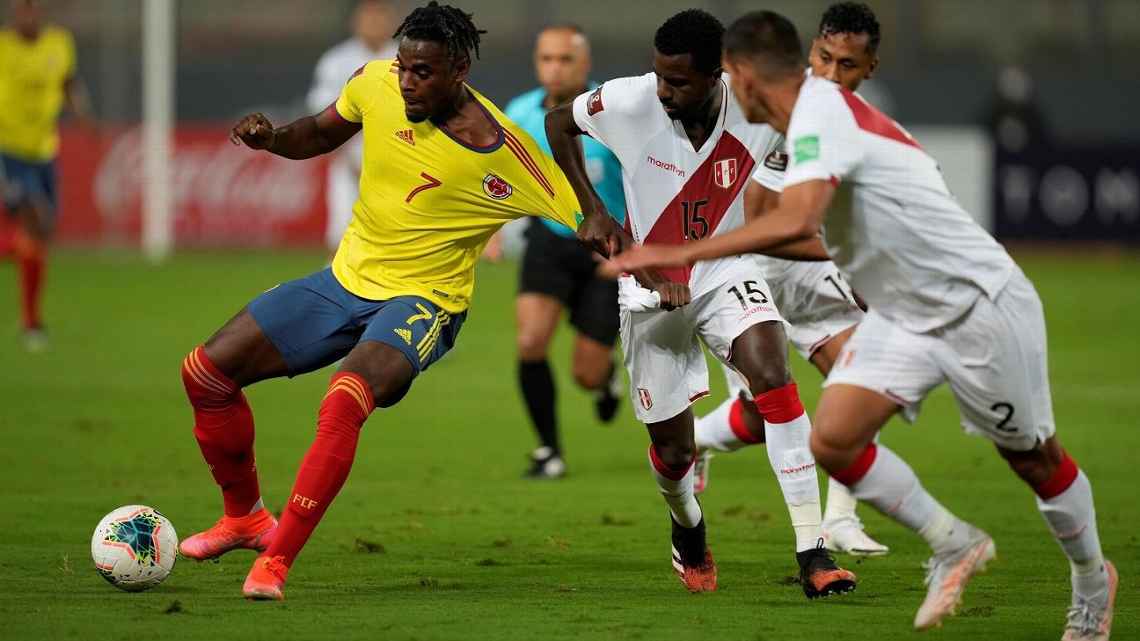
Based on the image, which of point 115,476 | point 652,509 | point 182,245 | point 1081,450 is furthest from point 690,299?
point 182,245

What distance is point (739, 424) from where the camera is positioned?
341 inches

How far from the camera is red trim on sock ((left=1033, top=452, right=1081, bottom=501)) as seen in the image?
19.7ft

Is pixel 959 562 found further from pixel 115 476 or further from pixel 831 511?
pixel 115 476

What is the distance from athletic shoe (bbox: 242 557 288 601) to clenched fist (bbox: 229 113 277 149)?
172 cm

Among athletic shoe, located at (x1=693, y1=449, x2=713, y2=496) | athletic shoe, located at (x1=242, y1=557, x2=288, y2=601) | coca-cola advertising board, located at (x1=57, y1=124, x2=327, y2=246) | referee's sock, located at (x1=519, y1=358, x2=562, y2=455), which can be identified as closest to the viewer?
athletic shoe, located at (x1=242, y1=557, x2=288, y2=601)

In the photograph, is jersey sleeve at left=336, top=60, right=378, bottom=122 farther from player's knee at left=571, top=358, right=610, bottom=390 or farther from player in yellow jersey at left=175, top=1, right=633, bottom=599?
player's knee at left=571, top=358, right=610, bottom=390

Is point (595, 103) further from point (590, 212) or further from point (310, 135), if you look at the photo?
point (310, 135)

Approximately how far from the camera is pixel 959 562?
19.3 ft

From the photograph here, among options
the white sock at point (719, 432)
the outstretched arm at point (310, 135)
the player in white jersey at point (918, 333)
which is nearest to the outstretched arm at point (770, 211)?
the player in white jersey at point (918, 333)

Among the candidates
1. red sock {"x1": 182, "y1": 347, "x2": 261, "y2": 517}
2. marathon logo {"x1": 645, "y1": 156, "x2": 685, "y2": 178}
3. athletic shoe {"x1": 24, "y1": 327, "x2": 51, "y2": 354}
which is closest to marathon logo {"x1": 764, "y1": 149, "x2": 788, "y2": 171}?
marathon logo {"x1": 645, "y1": 156, "x2": 685, "y2": 178}

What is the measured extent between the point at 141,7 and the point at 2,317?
11545mm

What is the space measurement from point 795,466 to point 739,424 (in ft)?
5.53

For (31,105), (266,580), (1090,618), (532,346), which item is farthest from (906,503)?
(31,105)

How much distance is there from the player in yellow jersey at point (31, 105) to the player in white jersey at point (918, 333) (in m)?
12.1
